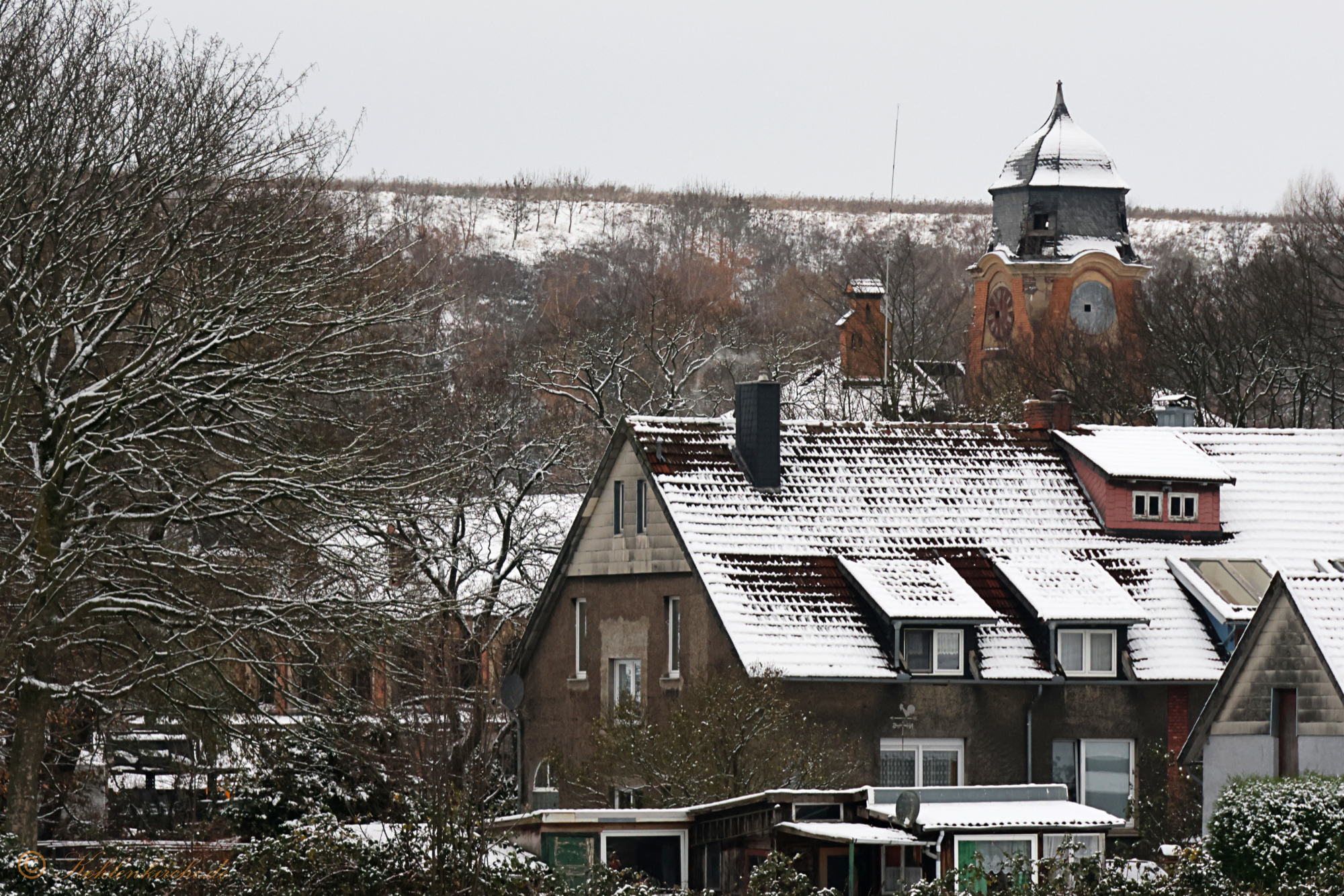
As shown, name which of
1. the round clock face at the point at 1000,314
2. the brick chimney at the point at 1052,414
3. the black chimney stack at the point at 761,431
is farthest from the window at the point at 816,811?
the round clock face at the point at 1000,314

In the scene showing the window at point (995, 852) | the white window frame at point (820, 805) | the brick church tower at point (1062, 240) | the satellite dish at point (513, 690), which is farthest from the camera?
the brick church tower at point (1062, 240)

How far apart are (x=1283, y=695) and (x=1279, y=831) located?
5.68 meters

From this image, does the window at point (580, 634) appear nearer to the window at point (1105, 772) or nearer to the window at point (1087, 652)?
the window at point (1087, 652)

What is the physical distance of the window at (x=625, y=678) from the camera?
3831 cm

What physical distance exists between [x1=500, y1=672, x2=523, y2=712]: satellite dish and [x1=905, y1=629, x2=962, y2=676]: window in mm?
8549

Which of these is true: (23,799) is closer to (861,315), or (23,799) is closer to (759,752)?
(759,752)

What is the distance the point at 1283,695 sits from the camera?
30688 mm

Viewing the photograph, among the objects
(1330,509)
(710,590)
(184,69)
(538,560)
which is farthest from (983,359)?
(184,69)

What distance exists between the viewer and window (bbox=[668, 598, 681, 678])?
37.2 m

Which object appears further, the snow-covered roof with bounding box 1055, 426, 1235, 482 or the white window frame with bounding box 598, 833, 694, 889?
the snow-covered roof with bounding box 1055, 426, 1235, 482

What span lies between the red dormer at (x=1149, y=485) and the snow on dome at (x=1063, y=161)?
4206cm

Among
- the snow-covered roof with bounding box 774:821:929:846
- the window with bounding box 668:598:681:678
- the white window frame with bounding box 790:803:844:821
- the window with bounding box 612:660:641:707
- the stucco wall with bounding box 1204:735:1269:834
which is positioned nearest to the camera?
the snow-covered roof with bounding box 774:821:929:846

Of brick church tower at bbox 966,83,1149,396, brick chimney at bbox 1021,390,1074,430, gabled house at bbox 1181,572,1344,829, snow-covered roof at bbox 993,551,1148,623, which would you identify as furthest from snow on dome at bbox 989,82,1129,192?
gabled house at bbox 1181,572,1344,829

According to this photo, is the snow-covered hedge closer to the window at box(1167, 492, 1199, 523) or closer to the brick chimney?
the window at box(1167, 492, 1199, 523)
